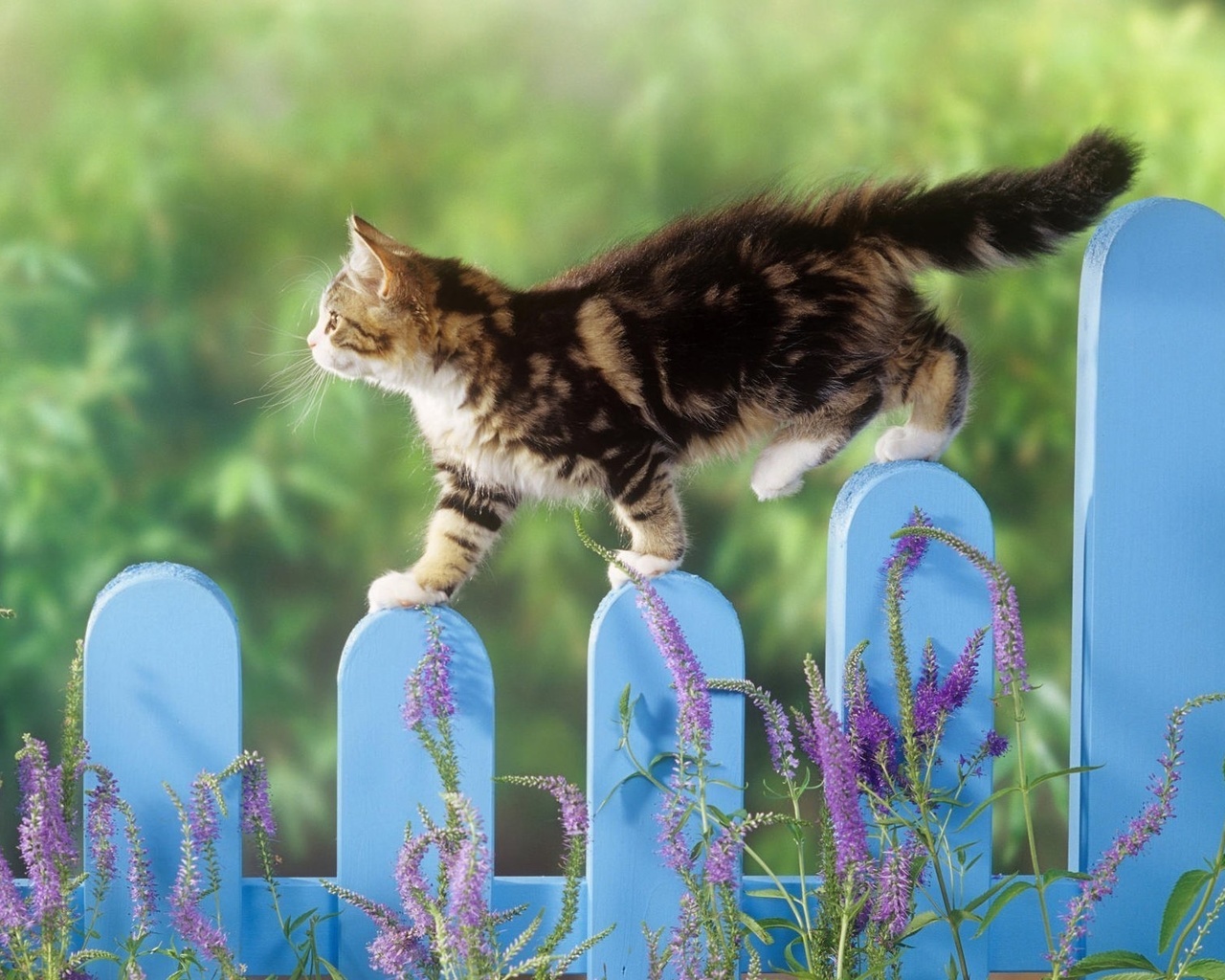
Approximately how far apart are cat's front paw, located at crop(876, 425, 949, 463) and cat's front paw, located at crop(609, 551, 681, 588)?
0.20m

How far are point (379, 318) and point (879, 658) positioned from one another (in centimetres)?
46

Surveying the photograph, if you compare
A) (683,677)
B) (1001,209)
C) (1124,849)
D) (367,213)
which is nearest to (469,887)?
(683,677)

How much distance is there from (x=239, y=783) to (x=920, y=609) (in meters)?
0.51

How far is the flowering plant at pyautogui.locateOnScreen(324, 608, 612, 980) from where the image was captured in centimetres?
84

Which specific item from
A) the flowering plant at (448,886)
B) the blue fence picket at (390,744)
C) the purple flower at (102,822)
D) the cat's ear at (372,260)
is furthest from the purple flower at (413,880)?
the cat's ear at (372,260)

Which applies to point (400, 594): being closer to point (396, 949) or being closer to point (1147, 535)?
point (396, 949)

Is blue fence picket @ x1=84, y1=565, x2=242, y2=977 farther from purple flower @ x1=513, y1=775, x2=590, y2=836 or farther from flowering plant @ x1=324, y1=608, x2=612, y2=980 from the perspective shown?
purple flower @ x1=513, y1=775, x2=590, y2=836

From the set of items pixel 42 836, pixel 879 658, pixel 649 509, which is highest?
pixel 649 509

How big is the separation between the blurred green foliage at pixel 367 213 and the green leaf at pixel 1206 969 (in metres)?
0.92

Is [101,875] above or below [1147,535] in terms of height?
below

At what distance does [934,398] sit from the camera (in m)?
1.19

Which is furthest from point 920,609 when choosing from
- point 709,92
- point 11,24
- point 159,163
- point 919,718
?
point 11,24

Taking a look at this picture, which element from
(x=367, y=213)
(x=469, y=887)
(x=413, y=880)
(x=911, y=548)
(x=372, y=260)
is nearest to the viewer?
(x=469, y=887)

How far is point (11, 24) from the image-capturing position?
5.81 ft
